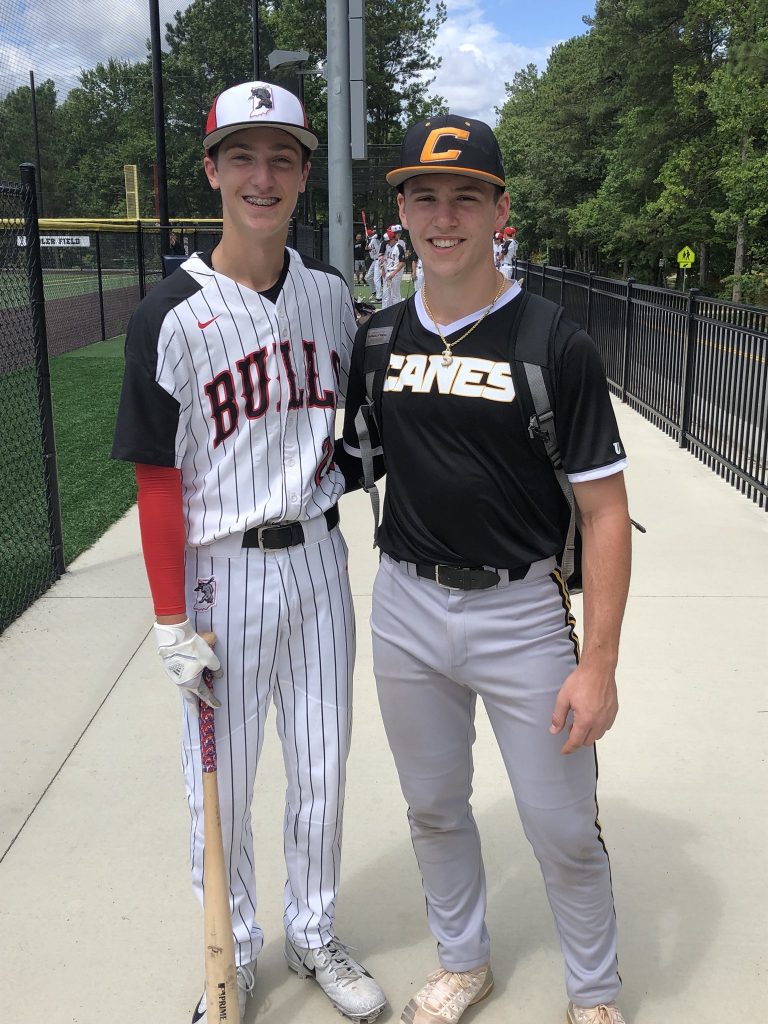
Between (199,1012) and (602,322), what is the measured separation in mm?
11217

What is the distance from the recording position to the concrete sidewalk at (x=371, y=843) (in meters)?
2.67

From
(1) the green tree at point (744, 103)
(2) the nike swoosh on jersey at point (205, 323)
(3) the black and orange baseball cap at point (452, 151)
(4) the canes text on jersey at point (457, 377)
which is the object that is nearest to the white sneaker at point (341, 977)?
(4) the canes text on jersey at point (457, 377)

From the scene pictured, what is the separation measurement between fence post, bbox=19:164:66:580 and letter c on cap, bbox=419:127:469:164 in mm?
3932

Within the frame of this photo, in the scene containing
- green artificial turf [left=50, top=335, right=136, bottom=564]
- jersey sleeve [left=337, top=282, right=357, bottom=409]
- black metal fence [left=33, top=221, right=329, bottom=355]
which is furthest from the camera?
black metal fence [left=33, top=221, right=329, bottom=355]

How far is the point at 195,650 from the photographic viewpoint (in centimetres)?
231

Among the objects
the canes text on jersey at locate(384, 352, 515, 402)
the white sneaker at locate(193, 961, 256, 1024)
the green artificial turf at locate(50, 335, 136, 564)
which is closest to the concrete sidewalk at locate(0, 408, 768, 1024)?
the white sneaker at locate(193, 961, 256, 1024)

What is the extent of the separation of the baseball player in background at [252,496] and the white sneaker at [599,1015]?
1.61 feet

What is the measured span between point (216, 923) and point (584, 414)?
1399 mm

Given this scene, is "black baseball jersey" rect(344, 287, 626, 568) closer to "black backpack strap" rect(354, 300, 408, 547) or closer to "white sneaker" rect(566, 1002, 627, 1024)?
"black backpack strap" rect(354, 300, 408, 547)

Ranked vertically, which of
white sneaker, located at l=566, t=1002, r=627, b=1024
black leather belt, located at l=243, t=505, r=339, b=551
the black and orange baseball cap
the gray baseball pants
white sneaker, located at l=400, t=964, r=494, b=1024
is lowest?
white sneaker, located at l=400, t=964, r=494, b=1024

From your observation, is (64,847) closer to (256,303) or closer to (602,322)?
(256,303)

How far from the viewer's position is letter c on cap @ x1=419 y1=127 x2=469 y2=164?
2.12 metres

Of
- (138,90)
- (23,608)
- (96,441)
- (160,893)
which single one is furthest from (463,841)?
(138,90)

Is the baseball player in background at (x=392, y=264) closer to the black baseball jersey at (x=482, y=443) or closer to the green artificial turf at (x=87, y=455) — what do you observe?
the green artificial turf at (x=87, y=455)
